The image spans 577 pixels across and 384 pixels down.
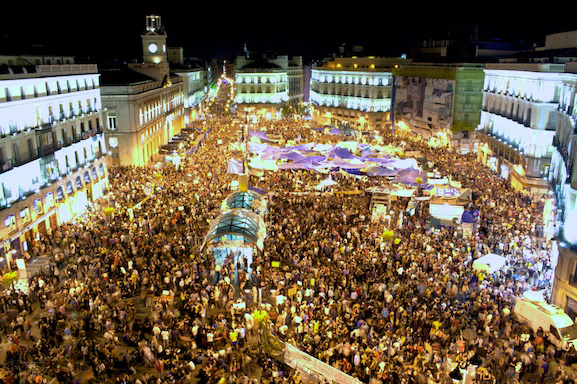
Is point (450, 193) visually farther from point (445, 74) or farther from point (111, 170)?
point (445, 74)

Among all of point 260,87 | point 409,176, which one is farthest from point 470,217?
point 260,87

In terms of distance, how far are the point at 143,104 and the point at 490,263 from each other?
135 ft

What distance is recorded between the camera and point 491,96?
52500 millimetres

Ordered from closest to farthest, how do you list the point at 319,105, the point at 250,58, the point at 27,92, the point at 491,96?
1. the point at 27,92
2. the point at 491,96
3. the point at 319,105
4. the point at 250,58

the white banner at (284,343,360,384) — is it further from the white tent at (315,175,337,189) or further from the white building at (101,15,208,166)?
the white building at (101,15,208,166)

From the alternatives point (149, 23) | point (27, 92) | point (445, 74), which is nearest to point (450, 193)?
point (27, 92)

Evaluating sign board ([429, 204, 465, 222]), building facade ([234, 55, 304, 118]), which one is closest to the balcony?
sign board ([429, 204, 465, 222])


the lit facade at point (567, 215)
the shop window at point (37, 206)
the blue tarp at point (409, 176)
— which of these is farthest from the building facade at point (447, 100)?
the shop window at point (37, 206)

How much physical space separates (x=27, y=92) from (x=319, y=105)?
67174mm

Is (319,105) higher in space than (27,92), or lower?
lower

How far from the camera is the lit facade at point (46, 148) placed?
28.7 m

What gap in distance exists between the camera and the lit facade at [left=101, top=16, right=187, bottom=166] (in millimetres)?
50250

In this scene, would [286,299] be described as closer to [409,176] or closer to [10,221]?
[10,221]

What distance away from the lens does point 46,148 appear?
32.9 m
